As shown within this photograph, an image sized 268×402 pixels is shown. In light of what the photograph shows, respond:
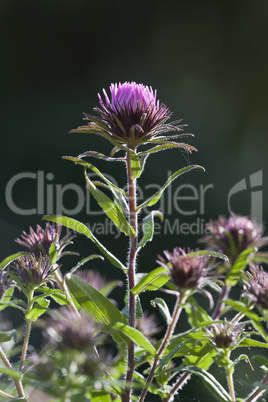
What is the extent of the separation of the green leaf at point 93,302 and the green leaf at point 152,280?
0.10 feet

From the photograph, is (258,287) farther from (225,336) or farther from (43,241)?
(43,241)

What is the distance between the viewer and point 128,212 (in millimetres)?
627

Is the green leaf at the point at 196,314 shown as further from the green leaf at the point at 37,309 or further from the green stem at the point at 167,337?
the green leaf at the point at 37,309

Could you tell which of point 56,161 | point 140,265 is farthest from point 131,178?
point 56,161

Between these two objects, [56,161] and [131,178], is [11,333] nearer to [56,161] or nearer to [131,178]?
[131,178]

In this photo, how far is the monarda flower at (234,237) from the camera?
0.42 meters

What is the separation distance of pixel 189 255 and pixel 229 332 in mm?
87

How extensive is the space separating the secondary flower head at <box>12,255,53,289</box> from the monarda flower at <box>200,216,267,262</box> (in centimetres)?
21

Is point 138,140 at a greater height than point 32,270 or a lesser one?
greater

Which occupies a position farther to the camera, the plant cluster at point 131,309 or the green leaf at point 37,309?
the green leaf at point 37,309

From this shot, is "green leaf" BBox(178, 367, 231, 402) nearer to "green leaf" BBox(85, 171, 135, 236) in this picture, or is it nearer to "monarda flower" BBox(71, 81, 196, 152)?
"green leaf" BBox(85, 171, 135, 236)

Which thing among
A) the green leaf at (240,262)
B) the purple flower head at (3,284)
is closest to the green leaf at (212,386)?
the green leaf at (240,262)

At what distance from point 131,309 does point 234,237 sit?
16 centimetres

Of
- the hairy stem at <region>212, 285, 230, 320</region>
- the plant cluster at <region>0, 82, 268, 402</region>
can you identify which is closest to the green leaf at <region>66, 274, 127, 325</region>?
the plant cluster at <region>0, 82, 268, 402</region>
